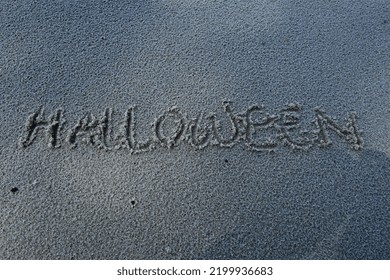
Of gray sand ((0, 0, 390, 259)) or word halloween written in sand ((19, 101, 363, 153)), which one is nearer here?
gray sand ((0, 0, 390, 259))

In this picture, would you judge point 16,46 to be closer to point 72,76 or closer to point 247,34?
point 72,76

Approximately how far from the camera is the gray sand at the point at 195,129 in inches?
42.7

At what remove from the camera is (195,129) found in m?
1.24

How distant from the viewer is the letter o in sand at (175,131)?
1.22 metres

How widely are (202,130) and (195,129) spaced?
2cm

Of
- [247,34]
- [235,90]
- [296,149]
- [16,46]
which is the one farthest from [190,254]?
[16,46]

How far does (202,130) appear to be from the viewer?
1.23 meters

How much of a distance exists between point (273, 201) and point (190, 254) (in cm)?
29

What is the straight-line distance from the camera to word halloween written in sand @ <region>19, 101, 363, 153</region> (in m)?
1.21

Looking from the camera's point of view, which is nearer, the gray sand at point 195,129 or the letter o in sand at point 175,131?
the gray sand at point 195,129

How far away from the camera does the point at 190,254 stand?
1062 mm

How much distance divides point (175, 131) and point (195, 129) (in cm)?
7

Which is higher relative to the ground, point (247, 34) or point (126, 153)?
point (247, 34)

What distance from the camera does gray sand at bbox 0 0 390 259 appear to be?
3.56ft
